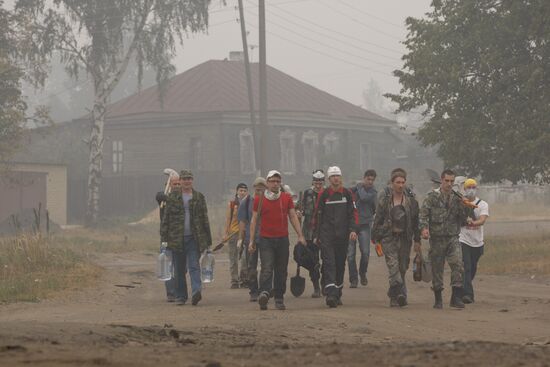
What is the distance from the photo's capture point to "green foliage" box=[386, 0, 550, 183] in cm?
2645

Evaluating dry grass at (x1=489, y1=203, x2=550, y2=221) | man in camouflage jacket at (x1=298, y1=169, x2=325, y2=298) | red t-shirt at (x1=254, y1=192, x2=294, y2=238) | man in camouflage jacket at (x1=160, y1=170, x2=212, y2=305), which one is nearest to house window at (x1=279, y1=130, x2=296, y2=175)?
dry grass at (x1=489, y1=203, x2=550, y2=221)

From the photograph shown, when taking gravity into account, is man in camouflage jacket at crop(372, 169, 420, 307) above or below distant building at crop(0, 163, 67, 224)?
below

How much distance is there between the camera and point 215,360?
25.7ft

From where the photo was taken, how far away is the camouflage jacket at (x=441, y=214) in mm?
14000

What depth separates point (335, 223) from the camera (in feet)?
47.5

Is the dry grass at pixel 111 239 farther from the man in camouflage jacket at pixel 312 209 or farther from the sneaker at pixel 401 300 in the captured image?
the sneaker at pixel 401 300

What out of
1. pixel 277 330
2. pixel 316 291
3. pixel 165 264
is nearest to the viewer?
pixel 277 330

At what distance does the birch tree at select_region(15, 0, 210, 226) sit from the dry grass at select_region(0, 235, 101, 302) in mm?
21618

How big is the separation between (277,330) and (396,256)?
364 centimetres

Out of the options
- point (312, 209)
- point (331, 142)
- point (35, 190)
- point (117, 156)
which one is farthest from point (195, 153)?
point (312, 209)

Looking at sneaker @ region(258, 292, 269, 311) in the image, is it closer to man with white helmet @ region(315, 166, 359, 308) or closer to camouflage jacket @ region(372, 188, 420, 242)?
man with white helmet @ region(315, 166, 359, 308)

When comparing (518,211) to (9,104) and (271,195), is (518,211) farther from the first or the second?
(271,195)

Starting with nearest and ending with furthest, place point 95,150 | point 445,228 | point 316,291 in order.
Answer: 1. point 445,228
2. point 316,291
3. point 95,150

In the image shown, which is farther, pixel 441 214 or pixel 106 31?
pixel 106 31
